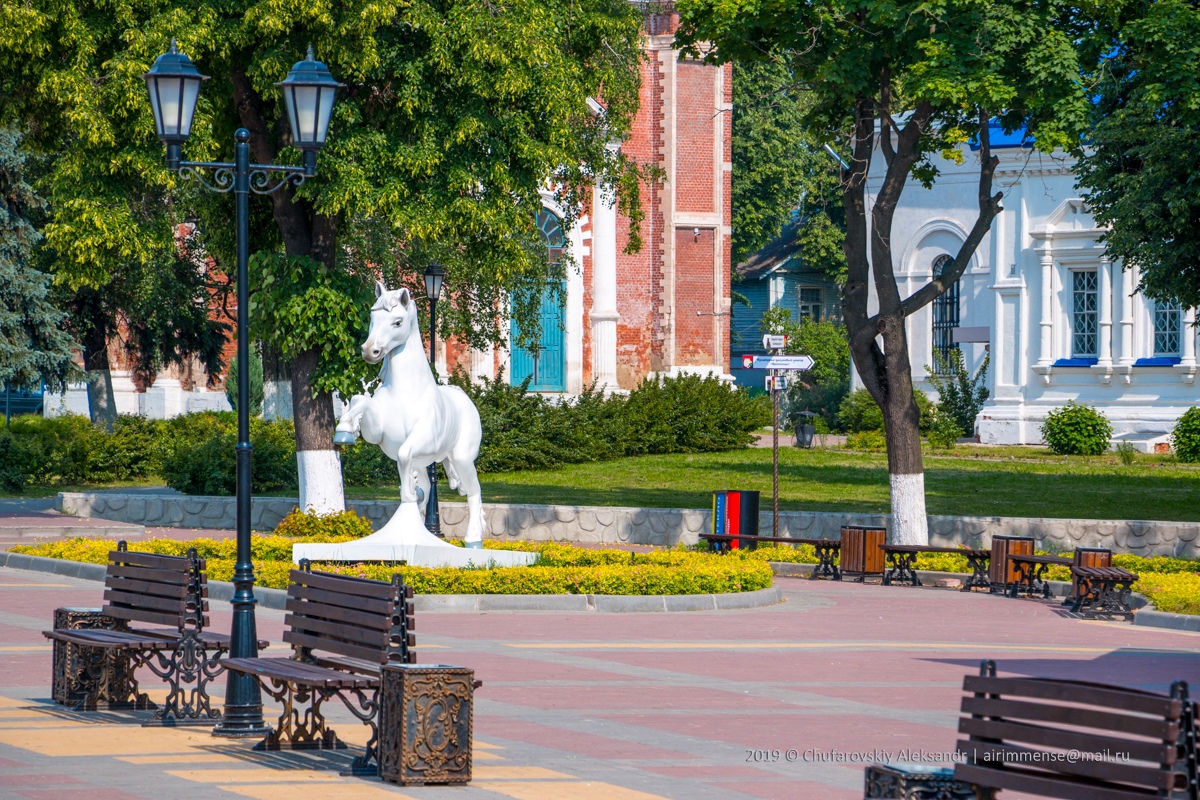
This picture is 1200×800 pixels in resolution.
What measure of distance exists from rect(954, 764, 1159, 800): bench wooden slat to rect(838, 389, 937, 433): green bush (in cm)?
3623

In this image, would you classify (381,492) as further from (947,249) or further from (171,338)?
(947,249)

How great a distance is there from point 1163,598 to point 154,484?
22614mm

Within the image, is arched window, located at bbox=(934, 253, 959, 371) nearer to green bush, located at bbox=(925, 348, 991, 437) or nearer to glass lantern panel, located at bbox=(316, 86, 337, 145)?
green bush, located at bbox=(925, 348, 991, 437)

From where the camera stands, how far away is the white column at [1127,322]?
3969 centimetres

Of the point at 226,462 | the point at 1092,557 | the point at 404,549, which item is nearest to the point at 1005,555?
the point at 1092,557

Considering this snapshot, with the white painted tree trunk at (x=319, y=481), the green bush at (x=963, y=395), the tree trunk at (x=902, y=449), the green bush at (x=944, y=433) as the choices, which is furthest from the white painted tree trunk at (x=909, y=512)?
the green bush at (x=963, y=395)

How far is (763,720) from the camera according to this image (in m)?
10.7

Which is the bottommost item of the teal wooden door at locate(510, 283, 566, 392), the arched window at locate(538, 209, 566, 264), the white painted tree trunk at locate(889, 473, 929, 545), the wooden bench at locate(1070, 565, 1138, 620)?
the wooden bench at locate(1070, 565, 1138, 620)

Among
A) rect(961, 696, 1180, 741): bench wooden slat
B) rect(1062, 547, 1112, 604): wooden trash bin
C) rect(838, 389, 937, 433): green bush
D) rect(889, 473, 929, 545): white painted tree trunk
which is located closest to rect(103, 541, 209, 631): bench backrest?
rect(961, 696, 1180, 741): bench wooden slat

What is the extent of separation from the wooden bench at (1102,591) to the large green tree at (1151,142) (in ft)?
19.6

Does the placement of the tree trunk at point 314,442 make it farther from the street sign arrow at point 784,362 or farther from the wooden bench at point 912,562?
the wooden bench at point 912,562

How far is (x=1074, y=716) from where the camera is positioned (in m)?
5.87

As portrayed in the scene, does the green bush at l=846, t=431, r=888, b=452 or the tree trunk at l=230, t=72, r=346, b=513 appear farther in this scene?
the green bush at l=846, t=431, r=888, b=452

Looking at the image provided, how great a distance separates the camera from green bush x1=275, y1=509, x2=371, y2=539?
22.6 m
